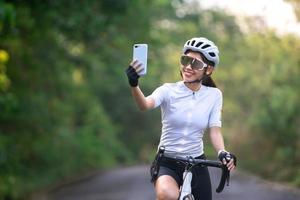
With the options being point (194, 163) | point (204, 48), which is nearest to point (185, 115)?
point (194, 163)

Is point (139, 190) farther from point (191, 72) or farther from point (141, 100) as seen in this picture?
point (141, 100)

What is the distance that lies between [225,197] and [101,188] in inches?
254

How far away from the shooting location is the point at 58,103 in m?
33.6

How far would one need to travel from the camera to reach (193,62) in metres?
6.12

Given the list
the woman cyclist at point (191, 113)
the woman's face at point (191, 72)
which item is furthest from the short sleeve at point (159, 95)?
the woman's face at point (191, 72)

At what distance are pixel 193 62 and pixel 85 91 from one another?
36441mm

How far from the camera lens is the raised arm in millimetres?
5434

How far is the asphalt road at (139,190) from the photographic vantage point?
54.6ft

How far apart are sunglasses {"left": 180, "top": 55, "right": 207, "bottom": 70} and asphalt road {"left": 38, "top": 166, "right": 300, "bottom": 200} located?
9687mm

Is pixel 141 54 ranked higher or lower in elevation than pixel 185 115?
higher

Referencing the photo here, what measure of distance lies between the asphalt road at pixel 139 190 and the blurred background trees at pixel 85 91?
1.59m

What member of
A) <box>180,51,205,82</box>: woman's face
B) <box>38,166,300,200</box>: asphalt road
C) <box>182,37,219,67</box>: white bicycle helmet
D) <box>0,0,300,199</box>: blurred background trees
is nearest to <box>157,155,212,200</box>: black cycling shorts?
<box>180,51,205,82</box>: woman's face

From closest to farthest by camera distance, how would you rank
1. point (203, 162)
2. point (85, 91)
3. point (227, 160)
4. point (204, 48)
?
point (227, 160) → point (203, 162) → point (204, 48) → point (85, 91)

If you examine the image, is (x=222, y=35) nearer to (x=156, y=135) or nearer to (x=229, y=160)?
(x=156, y=135)
